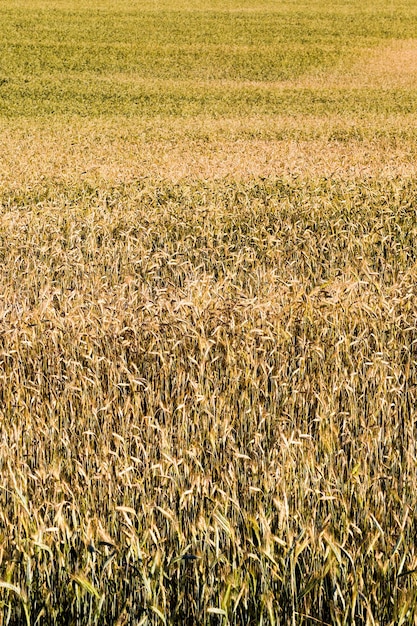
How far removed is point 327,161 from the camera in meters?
12.6

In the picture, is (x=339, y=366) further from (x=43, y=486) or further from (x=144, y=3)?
(x=144, y=3)

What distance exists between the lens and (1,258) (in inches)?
301

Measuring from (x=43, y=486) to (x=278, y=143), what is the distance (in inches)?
523

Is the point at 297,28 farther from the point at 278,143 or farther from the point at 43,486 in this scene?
the point at 43,486

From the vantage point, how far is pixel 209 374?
15.0ft

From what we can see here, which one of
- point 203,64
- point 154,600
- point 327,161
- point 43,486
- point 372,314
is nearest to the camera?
point 154,600

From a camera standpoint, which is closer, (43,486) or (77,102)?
(43,486)

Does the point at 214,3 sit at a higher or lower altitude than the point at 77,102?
higher

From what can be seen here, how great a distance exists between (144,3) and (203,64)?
1129 cm

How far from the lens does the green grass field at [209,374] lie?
2.78 m

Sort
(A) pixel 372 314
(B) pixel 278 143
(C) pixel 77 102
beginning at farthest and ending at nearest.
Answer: (C) pixel 77 102, (B) pixel 278 143, (A) pixel 372 314

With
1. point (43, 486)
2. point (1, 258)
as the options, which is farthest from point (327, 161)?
point (43, 486)

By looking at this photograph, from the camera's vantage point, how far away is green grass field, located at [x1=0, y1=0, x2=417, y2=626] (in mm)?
2781

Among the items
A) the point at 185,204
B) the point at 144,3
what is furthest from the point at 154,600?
the point at 144,3
